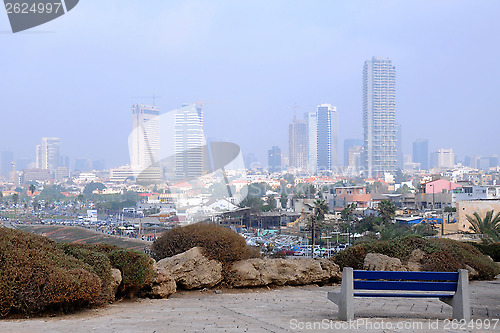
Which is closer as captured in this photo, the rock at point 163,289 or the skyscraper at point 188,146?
the rock at point 163,289

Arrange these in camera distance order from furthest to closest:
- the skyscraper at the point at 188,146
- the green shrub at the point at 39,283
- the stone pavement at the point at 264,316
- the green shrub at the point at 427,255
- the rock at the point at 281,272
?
1. the skyscraper at the point at 188,146
2. the green shrub at the point at 427,255
3. the rock at the point at 281,272
4. the green shrub at the point at 39,283
5. the stone pavement at the point at 264,316

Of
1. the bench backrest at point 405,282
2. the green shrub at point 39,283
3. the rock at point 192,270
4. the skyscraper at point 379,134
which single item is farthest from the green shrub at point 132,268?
the skyscraper at point 379,134

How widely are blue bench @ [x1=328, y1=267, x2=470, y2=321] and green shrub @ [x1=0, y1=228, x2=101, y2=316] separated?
2.52 meters

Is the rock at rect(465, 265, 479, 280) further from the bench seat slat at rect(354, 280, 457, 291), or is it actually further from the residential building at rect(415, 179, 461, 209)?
the residential building at rect(415, 179, 461, 209)

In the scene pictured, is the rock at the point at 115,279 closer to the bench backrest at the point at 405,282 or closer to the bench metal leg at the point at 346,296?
the bench metal leg at the point at 346,296

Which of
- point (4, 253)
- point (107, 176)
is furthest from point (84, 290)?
point (107, 176)

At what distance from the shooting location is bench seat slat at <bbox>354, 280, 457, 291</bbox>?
455 centimetres

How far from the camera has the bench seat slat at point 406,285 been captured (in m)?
4.55

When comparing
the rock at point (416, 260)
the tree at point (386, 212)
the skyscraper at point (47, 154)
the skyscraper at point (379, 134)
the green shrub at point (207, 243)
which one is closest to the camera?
the green shrub at point (207, 243)

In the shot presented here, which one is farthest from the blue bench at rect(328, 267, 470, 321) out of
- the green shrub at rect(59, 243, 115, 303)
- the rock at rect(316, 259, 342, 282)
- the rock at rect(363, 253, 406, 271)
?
the rock at rect(316, 259, 342, 282)

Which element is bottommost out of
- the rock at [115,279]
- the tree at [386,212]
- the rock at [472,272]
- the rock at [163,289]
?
the tree at [386,212]

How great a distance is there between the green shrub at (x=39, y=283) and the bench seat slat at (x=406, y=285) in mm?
2685

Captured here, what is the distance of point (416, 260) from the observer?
8.38 meters

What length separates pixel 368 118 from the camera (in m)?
195
